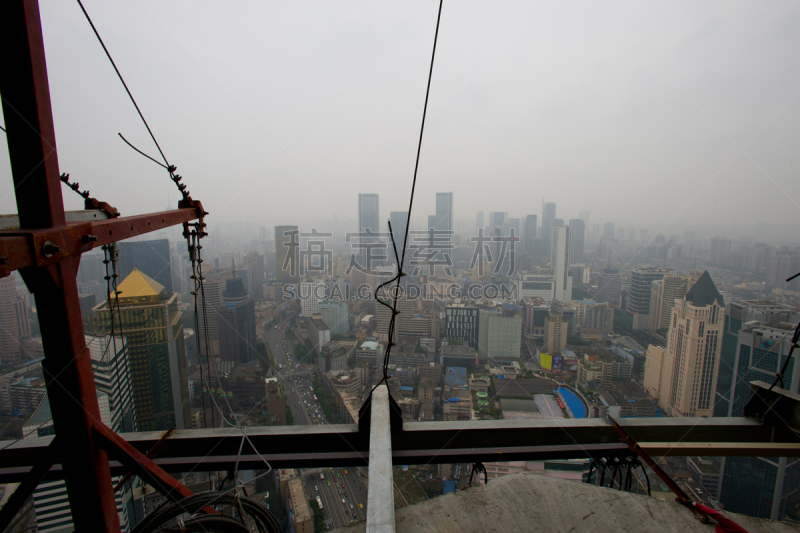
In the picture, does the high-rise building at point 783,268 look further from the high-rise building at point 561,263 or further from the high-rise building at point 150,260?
the high-rise building at point 150,260

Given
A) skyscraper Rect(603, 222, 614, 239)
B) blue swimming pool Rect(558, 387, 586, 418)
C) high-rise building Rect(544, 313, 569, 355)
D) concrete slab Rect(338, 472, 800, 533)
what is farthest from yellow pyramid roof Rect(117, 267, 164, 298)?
skyscraper Rect(603, 222, 614, 239)

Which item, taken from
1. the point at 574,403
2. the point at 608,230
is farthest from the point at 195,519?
the point at 608,230

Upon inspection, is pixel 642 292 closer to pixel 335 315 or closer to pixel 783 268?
pixel 783 268

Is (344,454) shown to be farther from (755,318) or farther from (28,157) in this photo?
(755,318)

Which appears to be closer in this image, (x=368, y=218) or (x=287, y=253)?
(x=368, y=218)

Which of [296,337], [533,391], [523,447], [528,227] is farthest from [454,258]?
[523,447]

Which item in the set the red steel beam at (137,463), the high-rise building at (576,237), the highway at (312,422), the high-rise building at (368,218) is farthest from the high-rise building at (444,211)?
the red steel beam at (137,463)

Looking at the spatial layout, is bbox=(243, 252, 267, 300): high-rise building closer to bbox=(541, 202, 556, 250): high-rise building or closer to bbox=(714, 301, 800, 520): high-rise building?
bbox=(541, 202, 556, 250): high-rise building
